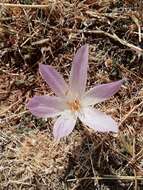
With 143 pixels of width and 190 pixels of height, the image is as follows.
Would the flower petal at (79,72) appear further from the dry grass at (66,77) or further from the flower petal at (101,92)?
the dry grass at (66,77)

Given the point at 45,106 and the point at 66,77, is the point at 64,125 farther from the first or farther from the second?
the point at 66,77

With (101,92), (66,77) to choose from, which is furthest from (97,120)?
(66,77)

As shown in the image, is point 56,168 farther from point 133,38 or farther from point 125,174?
point 133,38

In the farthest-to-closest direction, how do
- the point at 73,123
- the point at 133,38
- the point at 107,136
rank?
the point at 133,38 < the point at 107,136 < the point at 73,123

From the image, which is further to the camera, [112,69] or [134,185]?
[112,69]

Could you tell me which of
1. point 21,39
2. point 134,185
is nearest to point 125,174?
point 134,185

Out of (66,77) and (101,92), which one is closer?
(101,92)

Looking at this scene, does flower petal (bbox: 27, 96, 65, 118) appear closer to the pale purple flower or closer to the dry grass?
the pale purple flower

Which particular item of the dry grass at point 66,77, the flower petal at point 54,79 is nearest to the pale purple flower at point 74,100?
the flower petal at point 54,79
